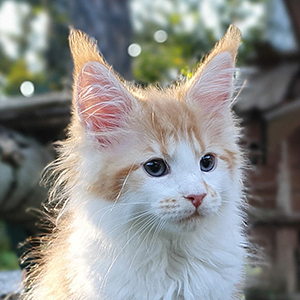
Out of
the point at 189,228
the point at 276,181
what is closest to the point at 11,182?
the point at 189,228

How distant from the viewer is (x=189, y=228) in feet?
4.60

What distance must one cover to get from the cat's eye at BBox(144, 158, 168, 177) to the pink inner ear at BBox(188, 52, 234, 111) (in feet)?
1.16

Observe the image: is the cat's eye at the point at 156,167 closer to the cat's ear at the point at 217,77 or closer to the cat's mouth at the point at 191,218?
the cat's mouth at the point at 191,218

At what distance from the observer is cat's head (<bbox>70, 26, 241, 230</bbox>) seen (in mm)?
1369

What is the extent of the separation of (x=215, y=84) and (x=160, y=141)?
39 cm

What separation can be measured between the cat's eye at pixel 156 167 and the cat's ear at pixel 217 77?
342 millimetres

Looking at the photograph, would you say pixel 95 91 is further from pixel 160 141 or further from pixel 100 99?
pixel 160 141

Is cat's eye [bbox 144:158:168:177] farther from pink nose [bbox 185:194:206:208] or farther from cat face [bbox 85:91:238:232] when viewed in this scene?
pink nose [bbox 185:194:206:208]

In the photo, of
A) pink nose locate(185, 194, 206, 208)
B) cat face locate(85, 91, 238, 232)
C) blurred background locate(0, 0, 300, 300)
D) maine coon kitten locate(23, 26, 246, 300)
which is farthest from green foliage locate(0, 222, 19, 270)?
pink nose locate(185, 194, 206, 208)

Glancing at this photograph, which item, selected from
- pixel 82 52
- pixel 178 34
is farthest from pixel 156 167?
pixel 178 34

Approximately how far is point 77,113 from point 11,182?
2.17 meters

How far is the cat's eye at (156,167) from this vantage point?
1399 mm

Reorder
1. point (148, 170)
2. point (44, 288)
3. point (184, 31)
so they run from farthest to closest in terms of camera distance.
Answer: point (184, 31), point (44, 288), point (148, 170)

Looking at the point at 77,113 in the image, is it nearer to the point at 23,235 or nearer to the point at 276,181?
the point at 23,235
